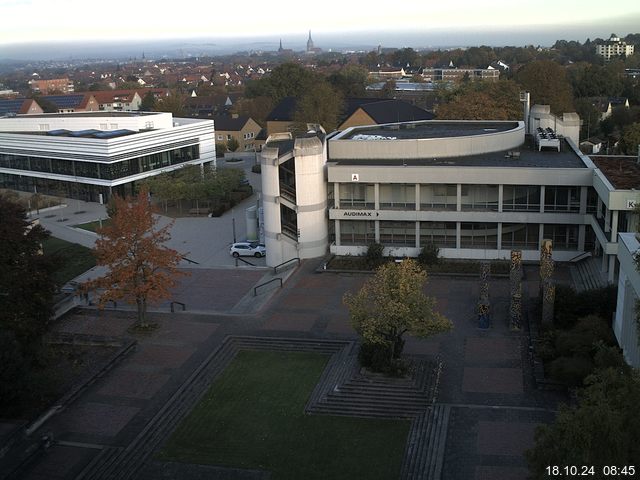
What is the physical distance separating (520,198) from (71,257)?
2577 cm

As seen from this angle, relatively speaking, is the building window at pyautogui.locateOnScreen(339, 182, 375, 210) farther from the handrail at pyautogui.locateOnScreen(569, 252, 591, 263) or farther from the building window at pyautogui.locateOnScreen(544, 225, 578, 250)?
the handrail at pyautogui.locateOnScreen(569, 252, 591, 263)

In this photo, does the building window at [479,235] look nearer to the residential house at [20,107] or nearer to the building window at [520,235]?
the building window at [520,235]

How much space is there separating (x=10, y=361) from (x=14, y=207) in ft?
25.0

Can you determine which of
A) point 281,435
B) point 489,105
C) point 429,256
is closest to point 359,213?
point 429,256

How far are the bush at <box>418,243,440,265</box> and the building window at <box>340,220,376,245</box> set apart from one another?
10.7 feet

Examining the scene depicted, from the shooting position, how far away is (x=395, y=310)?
2311 cm

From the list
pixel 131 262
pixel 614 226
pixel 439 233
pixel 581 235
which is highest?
pixel 614 226

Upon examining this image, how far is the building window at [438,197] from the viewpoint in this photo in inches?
1467

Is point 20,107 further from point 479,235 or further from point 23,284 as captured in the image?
point 23,284

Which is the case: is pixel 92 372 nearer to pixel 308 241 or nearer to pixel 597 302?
pixel 308 241

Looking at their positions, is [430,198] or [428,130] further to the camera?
[428,130]

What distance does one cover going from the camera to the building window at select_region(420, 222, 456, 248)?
1486 inches

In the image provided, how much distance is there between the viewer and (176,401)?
923 inches

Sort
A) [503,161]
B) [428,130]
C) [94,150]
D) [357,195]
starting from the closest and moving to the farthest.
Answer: [357,195] < [503,161] < [428,130] < [94,150]
